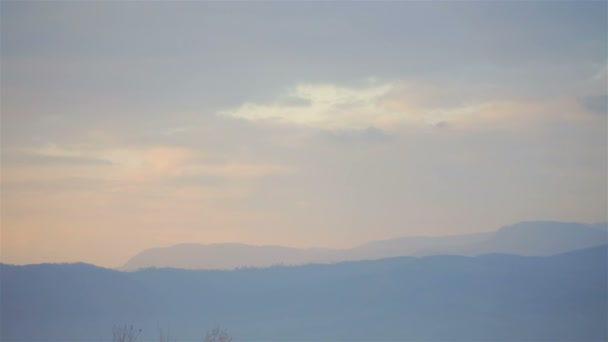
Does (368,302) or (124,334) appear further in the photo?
(368,302)

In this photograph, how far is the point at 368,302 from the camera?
117m

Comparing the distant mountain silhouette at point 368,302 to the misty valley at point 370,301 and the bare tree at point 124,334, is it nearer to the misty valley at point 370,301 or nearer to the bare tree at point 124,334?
the misty valley at point 370,301

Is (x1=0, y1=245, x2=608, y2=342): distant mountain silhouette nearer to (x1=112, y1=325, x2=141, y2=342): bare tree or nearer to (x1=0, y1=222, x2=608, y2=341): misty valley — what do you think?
(x1=0, y1=222, x2=608, y2=341): misty valley

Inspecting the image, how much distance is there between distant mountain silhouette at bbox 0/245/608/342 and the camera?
113 metres

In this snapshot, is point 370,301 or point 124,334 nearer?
point 124,334

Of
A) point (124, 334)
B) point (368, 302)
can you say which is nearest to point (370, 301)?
point (368, 302)

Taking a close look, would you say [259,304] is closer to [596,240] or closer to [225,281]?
[225,281]

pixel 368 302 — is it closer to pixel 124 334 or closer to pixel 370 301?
pixel 370 301

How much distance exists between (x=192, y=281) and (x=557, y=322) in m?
52.6

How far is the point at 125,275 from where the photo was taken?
11362 cm

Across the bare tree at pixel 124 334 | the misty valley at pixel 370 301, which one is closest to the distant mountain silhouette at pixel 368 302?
the misty valley at pixel 370 301

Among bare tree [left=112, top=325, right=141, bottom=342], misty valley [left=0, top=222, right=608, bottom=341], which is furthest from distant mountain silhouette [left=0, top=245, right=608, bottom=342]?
bare tree [left=112, top=325, right=141, bottom=342]

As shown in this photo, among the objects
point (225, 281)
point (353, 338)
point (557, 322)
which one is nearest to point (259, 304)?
point (225, 281)

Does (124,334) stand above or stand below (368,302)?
below
